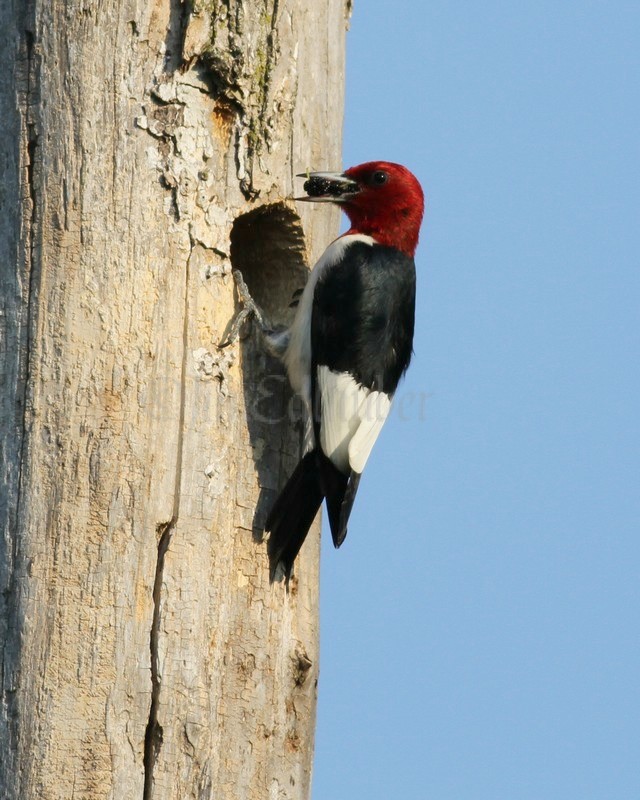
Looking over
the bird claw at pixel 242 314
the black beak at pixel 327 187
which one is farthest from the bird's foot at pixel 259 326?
the black beak at pixel 327 187

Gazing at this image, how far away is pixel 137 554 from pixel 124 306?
2.08 ft

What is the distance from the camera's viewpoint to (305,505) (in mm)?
3693

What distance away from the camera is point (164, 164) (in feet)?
11.5

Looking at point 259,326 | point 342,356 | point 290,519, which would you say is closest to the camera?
point 290,519

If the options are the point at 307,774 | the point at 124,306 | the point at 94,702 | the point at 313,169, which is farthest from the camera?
the point at 313,169

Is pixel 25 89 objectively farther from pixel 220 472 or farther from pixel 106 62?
pixel 220 472

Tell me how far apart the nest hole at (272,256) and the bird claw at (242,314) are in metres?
0.22

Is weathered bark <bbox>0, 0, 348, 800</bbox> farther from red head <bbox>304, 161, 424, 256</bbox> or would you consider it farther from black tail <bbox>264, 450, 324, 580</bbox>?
red head <bbox>304, 161, 424, 256</bbox>

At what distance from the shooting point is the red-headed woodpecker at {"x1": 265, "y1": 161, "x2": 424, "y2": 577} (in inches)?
148

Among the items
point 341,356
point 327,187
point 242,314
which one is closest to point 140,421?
point 242,314

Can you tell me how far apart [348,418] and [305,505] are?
43 cm

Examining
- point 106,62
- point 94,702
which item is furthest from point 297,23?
point 94,702

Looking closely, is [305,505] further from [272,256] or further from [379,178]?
[379,178]

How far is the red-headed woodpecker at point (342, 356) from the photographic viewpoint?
12.3ft
